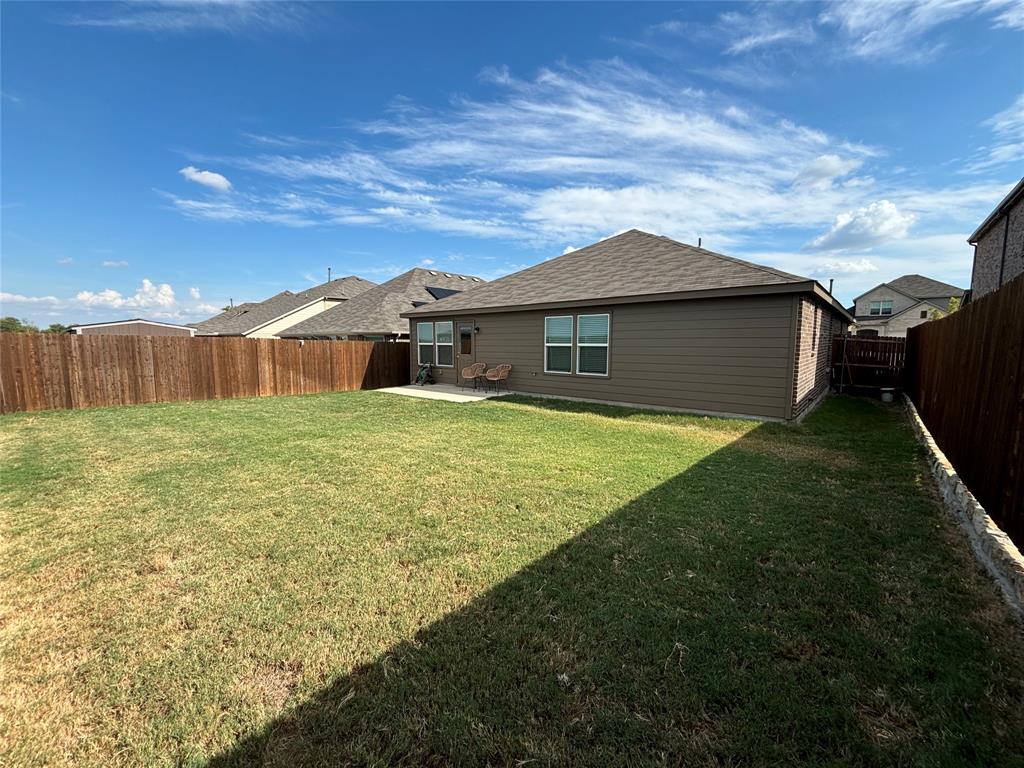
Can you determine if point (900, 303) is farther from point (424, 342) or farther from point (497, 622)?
point (497, 622)

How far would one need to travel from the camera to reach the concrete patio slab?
11.3 m

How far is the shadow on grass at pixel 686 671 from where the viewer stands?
1543 mm

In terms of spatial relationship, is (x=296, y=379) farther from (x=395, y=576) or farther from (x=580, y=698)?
(x=580, y=698)

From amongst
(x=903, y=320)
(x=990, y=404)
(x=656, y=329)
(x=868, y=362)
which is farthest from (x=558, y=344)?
(x=903, y=320)

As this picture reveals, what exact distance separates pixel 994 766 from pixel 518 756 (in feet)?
5.32

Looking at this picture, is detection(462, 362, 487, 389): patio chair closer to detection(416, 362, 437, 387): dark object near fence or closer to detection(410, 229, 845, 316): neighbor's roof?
detection(410, 229, 845, 316): neighbor's roof

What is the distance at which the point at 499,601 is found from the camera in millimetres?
2430

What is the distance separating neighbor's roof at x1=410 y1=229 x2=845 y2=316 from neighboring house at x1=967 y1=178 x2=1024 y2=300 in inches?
275

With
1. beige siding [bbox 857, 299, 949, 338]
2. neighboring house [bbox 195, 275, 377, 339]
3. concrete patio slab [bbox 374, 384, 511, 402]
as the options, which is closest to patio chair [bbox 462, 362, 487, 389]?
concrete patio slab [bbox 374, 384, 511, 402]

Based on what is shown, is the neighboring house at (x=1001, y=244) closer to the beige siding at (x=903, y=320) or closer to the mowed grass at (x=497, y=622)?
the mowed grass at (x=497, y=622)

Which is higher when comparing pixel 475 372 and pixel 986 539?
pixel 475 372

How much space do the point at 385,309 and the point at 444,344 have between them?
7.26 m

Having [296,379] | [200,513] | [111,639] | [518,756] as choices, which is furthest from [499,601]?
[296,379]

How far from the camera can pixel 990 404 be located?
3.38 meters
